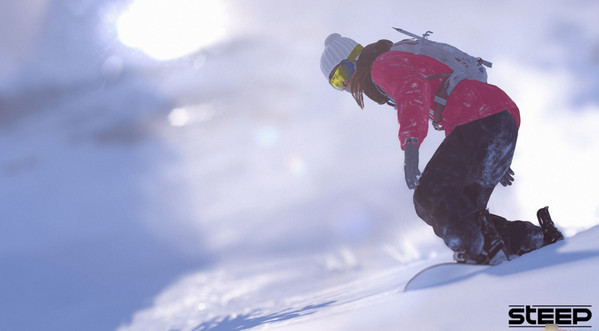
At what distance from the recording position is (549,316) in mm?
2172

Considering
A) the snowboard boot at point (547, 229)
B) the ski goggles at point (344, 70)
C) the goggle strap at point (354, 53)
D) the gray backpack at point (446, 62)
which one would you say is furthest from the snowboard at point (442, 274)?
the goggle strap at point (354, 53)

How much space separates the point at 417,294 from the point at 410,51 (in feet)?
7.06

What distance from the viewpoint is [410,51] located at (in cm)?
420

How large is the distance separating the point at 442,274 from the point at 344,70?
2.26 meters

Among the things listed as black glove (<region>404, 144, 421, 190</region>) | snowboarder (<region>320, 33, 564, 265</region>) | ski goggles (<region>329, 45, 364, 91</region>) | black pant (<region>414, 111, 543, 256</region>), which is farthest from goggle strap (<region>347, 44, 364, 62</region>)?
black glove (<region>404, 144, 421, 190</region>)

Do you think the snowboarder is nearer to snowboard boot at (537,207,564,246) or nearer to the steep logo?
snowboard boot at (537,207,564,246)

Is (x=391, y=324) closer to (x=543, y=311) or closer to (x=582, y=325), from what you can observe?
(x=543, y=311)

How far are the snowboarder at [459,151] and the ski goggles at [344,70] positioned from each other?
31 cm

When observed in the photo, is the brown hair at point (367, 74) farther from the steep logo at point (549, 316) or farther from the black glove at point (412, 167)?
the steep logo at point (549, 316)

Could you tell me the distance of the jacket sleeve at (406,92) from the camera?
3.68 m

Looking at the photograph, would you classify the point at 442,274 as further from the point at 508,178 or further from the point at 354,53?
the point at 354,53

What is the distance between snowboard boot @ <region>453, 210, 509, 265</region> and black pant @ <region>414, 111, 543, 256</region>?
0.04 meters

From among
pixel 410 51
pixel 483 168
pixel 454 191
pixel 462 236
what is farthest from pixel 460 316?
pixel 410 51

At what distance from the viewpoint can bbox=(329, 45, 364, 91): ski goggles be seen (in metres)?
4.72
